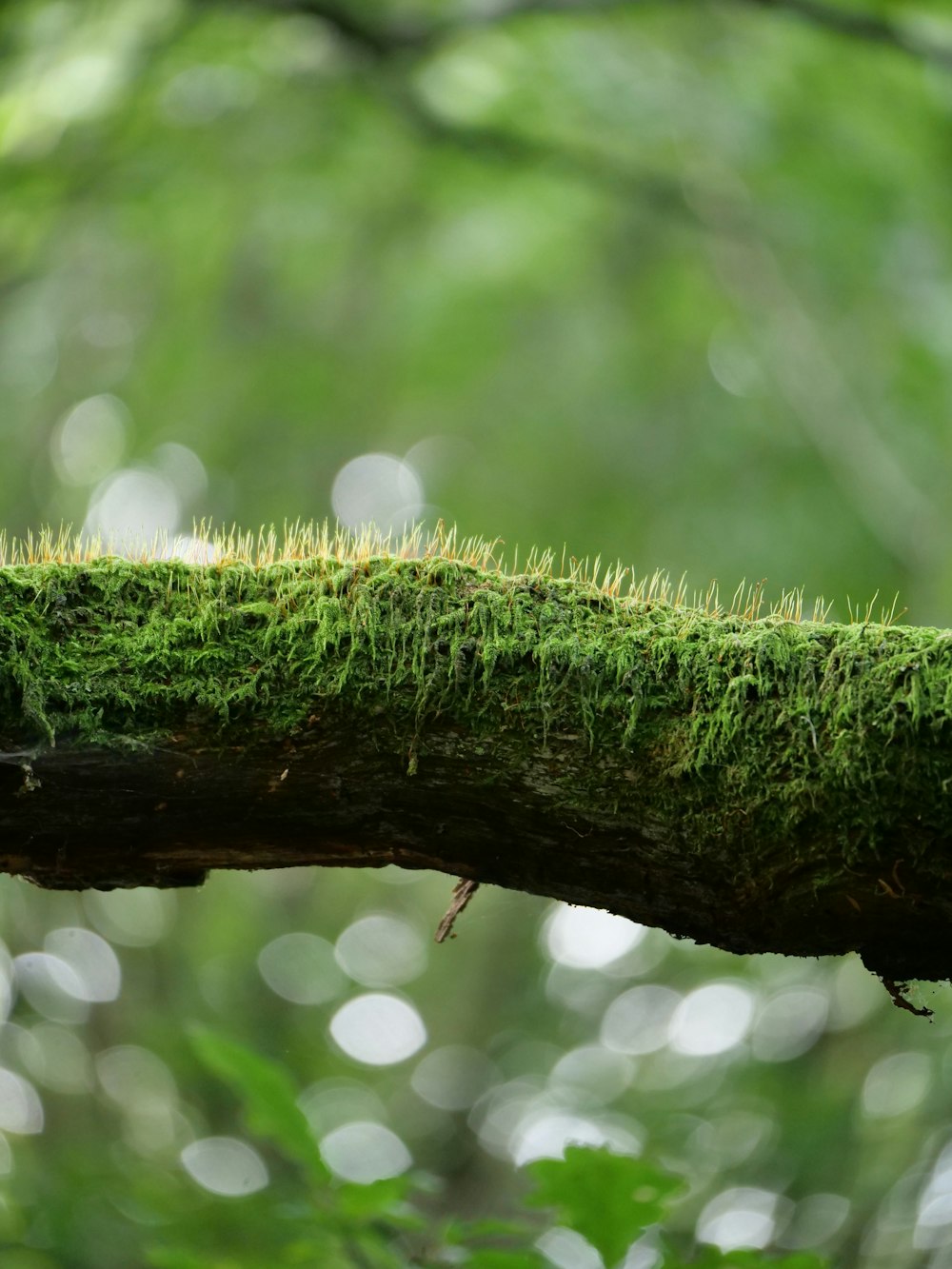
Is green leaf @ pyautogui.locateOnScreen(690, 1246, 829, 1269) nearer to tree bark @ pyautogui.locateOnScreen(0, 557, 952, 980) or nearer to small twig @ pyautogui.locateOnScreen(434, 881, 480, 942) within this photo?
tree bark @ pyautogui.locateOnScreen(0, 557, 952, 980)

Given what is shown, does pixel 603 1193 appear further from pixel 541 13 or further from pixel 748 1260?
pixel 541 13

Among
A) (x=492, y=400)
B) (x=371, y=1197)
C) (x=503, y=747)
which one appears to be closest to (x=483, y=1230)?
(x=371, y=1197)

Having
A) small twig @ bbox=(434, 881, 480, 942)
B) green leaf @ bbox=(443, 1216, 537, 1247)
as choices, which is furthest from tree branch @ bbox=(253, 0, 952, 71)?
green leaf @ bbox=(443, 1216, 537, 1247)

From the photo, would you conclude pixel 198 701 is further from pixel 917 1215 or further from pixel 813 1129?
pixel 813 1129

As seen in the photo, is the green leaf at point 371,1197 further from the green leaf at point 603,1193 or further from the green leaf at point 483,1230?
the green leaf at point 603,1193

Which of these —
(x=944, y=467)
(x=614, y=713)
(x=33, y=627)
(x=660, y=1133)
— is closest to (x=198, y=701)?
(x=33, y=627)

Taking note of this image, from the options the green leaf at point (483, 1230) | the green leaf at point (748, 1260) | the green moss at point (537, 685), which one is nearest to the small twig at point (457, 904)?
the green moss at point (537, 685)
